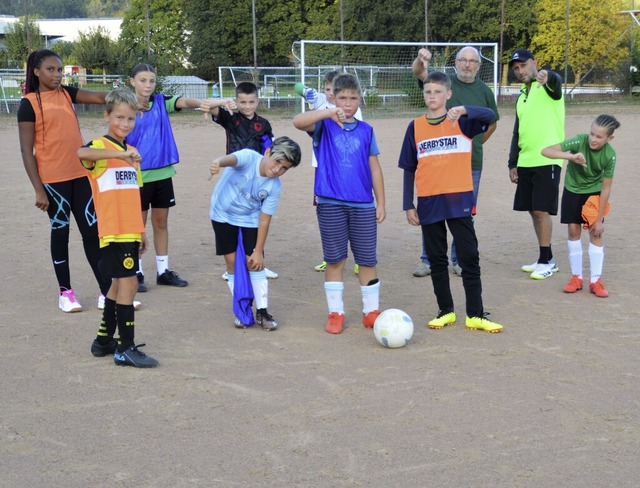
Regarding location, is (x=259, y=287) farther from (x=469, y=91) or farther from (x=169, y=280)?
(x=469, y=91)

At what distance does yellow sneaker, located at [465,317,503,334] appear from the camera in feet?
19.4

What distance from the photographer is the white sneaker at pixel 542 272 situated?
7480mm

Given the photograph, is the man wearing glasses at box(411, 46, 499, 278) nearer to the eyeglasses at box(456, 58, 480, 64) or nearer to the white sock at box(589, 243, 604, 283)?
the eyeglasses at box(456, 58, 480, 64)

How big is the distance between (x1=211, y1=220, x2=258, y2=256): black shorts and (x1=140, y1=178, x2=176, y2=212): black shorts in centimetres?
128

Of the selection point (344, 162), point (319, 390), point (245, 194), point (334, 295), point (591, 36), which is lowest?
point (319, 390)

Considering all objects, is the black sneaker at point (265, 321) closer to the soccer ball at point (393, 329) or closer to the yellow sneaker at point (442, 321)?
the soccer ball at point (393, 329)

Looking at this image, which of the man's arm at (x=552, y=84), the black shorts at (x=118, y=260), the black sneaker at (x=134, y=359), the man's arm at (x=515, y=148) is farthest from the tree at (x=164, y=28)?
the black sneaker at (x=134, y=359)

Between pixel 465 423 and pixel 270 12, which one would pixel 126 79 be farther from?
pixel 465 423

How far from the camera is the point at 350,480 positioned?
3.68m

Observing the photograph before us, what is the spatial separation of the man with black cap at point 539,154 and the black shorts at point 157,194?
10.9ft

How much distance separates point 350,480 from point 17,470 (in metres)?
1.59

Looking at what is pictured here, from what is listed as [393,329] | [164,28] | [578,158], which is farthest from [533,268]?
[164,28]

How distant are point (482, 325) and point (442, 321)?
1.01ft

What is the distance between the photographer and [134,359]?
5188 millimetres
